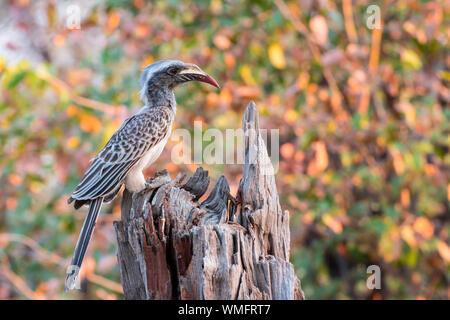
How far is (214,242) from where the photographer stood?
101 inches

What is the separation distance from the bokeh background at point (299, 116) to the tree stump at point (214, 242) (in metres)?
1.91

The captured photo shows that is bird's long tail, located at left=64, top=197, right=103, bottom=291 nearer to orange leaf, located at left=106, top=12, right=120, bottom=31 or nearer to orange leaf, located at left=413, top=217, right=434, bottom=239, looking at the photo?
orange leaf, located at left=106, top=12, right=120, bottom=31

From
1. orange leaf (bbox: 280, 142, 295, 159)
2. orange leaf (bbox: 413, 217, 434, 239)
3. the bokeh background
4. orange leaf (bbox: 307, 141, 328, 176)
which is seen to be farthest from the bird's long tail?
orange leaf (bbox: 413, 217, 434, 239)

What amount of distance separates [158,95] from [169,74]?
0.18m

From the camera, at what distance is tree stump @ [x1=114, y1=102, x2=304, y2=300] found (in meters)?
2.55

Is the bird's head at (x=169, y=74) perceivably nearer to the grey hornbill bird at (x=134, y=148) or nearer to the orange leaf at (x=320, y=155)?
the grey hornbill bird at (x=134, y=148)

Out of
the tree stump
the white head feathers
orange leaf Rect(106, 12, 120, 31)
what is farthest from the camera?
orange leaf Rect(106, 12, 120, 31)

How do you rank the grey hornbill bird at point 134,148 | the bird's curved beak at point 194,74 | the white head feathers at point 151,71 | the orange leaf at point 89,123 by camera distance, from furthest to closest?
1. the orange leaf at point 89,123
2. the white head feathers at point 151,71
3. the bird's curved beak at point 194,74
4. the grey hornbill bird at point 134,148

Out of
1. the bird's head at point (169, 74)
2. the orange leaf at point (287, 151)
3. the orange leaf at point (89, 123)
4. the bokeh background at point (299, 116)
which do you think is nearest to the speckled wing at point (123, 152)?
the bird's head at point (169, 74)

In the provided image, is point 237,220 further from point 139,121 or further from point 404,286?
point 404,286

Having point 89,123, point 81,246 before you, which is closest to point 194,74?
point 81,246

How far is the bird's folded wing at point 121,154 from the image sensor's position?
3.35m

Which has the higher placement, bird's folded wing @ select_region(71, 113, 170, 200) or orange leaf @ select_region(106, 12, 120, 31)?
orange leaf @ select_region(106, 12, 120, 31)

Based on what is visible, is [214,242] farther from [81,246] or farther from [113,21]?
[113,21]
